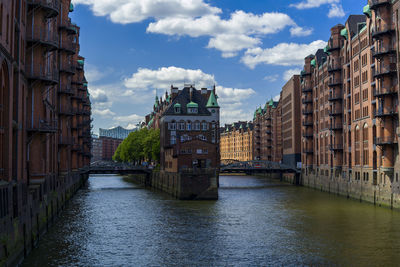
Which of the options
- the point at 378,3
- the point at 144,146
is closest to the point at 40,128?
the point at 378,3

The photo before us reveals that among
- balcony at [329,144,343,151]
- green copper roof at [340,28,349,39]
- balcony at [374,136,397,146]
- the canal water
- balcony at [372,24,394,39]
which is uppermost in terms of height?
green copper roof at [340,28,349,39]

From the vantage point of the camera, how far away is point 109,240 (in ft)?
115

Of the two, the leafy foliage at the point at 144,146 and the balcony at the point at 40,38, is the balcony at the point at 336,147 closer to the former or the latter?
the leafy foliage at the point at 144,146

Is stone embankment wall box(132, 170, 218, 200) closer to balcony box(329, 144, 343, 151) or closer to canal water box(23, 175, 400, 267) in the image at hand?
canal water box(23, 175, 400, 267)

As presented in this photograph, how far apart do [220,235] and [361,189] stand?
31.8 metres

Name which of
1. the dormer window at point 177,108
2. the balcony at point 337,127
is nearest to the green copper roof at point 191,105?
the dormer window at point 177,108

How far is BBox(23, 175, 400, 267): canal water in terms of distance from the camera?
94.8ft

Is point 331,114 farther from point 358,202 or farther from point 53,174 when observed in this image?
point 53,174

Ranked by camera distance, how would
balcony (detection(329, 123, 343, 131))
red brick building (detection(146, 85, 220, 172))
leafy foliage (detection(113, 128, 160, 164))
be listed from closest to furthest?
balcony (detection(329, 123, 343, 131)) → red brick building (detection(146, 85, 220, 172)) → leafy foliage (detection(113, 128, 160, 164))

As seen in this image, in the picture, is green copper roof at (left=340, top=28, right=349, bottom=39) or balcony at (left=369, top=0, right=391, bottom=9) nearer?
balcony at (left=369, top=0, right=391, bottom=9)

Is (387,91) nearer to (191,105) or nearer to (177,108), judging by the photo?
(191,105)

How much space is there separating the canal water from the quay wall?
94cm

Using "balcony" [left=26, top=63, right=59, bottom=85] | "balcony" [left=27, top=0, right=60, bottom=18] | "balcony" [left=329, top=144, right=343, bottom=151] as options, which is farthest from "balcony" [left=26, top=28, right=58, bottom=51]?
"balcony" [left=329, top=144, right=343, bottom=151]

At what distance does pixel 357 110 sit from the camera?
67562 mm
